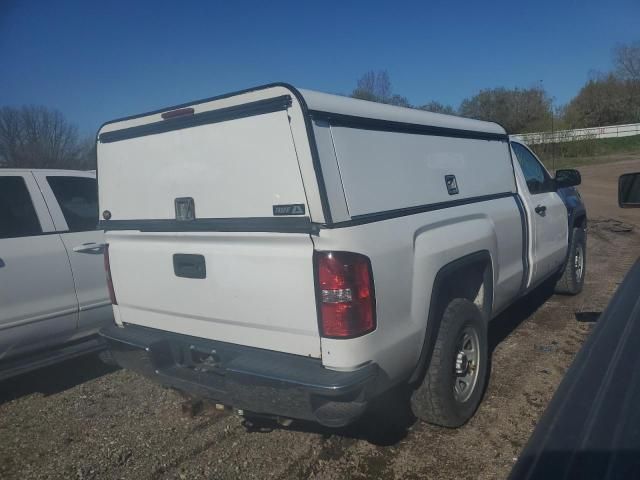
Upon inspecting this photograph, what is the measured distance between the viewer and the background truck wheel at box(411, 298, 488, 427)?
3.13m

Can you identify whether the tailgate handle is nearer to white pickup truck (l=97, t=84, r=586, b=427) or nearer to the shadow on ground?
white pickup truck (l=97, t=84, r=586, b=427)

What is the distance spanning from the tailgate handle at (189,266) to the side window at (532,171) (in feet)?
10.9

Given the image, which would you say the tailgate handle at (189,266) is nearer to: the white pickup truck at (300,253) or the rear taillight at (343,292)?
the white pickup truck at (300,253)

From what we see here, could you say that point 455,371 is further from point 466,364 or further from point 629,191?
point 629,191

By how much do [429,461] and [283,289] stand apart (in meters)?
1.42

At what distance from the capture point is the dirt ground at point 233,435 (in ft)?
10.0

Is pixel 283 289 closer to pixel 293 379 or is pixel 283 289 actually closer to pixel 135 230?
pixel 293 379

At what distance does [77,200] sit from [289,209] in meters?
2.98

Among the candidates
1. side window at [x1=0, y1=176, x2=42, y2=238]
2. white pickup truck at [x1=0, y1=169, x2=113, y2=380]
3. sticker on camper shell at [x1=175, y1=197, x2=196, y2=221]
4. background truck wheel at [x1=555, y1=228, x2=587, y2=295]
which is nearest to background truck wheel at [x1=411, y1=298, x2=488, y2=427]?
sticker on camper shell at [x1=175, y1=197, x2=196, y2=221]

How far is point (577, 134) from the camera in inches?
1809

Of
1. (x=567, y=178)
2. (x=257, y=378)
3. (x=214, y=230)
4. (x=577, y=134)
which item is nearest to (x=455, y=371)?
(x=257, y=378)

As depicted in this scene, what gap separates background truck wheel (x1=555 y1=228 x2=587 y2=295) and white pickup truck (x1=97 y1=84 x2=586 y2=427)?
106 inches

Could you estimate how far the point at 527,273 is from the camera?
459 centimetres

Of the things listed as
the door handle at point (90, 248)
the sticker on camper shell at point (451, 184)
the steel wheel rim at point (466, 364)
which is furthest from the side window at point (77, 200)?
the steel wheel rim at point (466, 364)
